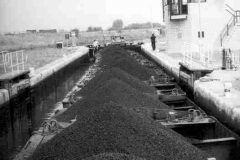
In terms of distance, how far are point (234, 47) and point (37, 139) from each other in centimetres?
1596

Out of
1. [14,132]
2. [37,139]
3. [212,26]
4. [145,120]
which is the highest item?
[212,26]

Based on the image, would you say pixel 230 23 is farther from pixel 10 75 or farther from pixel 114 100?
pixel 114 100

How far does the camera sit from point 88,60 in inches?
1443

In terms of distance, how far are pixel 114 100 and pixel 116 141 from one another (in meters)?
3.46

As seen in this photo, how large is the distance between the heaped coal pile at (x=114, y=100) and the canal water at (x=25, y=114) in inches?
70.9

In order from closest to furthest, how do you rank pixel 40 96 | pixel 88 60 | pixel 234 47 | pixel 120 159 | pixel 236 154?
pixel 120 159
pixel 236 154
pixel 40 96
pixel 234 47
pixel 88 60

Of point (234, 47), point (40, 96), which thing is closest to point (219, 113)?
point (40, 96)

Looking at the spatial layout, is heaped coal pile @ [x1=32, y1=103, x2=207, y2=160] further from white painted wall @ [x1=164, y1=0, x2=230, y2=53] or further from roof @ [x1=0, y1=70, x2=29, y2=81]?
white painted wall @ [x1=164, y1=0, x2=230, y2=53]

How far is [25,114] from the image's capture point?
550 inches

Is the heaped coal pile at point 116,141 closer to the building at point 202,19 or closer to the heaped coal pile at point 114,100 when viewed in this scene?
the heaped coal pile at point 114,100

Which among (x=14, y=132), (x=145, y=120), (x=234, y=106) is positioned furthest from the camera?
(x=14, y=132)

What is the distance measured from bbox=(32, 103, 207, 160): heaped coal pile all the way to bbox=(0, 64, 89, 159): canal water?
11.6 ft

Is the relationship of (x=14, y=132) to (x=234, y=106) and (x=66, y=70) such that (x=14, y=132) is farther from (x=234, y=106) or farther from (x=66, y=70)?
(x=66, y=70)

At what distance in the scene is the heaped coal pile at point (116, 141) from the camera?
562 centimetres
